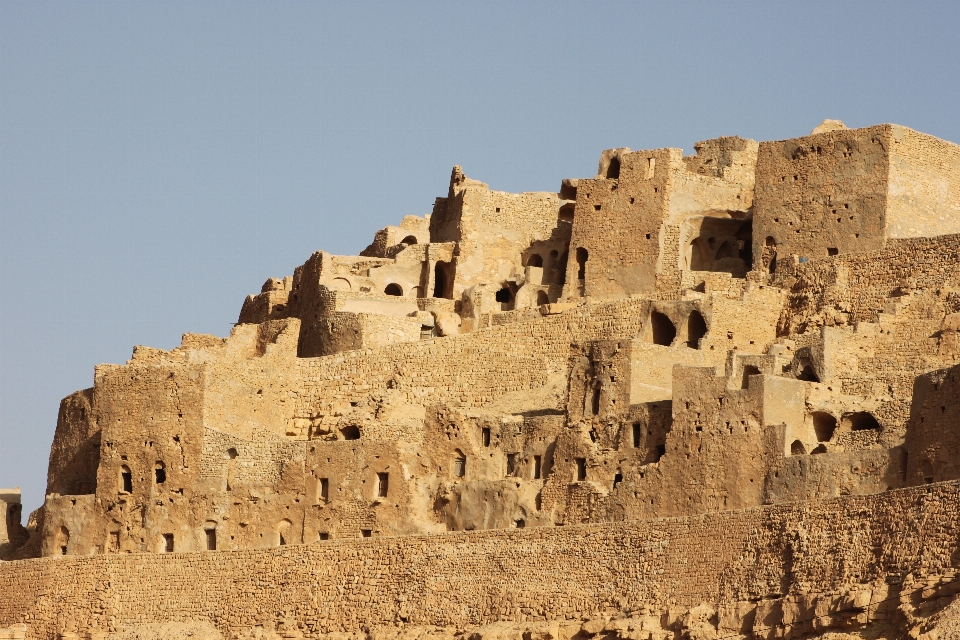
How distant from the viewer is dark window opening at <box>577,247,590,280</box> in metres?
61.7

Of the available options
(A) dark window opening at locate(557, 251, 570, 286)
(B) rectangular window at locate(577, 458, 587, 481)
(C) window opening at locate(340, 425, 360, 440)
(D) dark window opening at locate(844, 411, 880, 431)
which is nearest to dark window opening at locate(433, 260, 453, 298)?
(A) dark window opening at locate(557, 251, 570, 286)

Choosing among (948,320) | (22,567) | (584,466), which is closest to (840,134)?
(948,320)

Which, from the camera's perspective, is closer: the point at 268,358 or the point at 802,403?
the point at 802,403

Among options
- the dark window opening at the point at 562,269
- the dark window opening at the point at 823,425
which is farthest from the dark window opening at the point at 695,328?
the dark window opening at the point at 562,269

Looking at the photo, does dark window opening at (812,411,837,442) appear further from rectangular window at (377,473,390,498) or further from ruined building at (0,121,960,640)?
rectangular window at (377,473,390,498)

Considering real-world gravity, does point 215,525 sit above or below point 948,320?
below

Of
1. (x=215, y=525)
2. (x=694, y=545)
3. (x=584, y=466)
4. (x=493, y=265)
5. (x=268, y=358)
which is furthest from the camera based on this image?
(x=493, y=265)

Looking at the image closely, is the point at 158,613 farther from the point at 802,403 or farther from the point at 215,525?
the point at 802,403

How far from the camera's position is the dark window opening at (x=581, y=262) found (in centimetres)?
6169

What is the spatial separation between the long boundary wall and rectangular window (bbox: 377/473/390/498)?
5.64 feet

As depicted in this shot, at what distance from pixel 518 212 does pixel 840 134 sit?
1062cm

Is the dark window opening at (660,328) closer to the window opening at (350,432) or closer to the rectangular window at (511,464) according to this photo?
the rectangular window at (511,464)

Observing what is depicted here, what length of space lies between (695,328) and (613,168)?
9.02 meters

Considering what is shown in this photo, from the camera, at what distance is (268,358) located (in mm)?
57938
